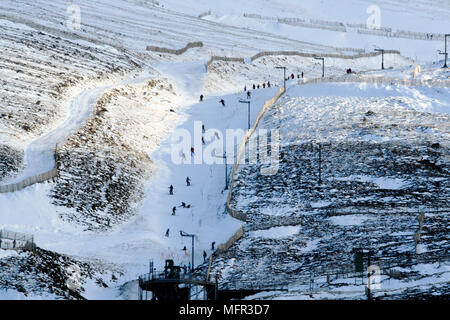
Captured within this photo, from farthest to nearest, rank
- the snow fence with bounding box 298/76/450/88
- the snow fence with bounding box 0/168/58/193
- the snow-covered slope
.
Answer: the snow fence with bounding box 298/76/450/88 → the snow fence with bounding box 0/168/58/193 → the snow-covered slope

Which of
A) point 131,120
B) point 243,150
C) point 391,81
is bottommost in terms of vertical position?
point 243,150

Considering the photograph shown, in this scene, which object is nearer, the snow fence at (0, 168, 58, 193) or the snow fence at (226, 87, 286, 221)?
the snow fence at (0, 168, 58, 193)

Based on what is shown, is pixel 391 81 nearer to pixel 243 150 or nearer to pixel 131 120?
pixel 243 150

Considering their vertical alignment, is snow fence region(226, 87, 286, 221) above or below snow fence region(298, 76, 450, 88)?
below

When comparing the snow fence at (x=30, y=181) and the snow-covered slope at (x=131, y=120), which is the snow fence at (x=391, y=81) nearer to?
the snow-covered slope at (x=131, y=120)

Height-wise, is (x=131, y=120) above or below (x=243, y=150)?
above

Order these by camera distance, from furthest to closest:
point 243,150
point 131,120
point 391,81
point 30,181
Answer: point 391,81 → point 131,120 → point 243,150 → point 30,181

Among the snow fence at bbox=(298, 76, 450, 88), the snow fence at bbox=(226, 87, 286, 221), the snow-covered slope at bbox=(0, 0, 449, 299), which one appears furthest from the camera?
the snow fence at bbox=(298, 76, 450, 88)

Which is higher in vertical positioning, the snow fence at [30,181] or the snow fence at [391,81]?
the snow fence at [391,81]

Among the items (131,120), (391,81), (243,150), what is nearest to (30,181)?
(243,150)

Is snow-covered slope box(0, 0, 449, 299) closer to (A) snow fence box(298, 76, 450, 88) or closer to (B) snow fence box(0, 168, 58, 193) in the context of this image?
(B) snow fence box(0, 168, 58, 193)

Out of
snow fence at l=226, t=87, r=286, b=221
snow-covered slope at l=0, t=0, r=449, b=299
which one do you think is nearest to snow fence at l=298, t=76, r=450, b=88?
snow-covered slope at l=0, t=0, r=449, b=299

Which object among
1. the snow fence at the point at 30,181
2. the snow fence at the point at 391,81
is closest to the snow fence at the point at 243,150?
the snow fence at the point at 391,81

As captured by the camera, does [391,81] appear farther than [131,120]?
Yes
